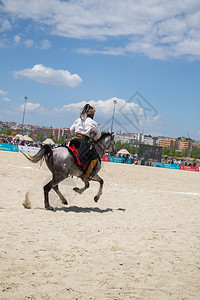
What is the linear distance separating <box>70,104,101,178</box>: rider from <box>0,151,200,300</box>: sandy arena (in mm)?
1397

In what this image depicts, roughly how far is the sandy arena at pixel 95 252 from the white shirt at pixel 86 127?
2112 mm

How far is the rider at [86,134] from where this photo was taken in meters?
7.91

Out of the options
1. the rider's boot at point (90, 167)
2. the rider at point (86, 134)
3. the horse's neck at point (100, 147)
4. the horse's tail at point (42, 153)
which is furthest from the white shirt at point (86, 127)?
the horse's tail at point (42, 153)

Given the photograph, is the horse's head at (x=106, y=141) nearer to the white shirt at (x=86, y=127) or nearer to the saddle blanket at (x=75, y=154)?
the white shirt at (x=86, y=127)

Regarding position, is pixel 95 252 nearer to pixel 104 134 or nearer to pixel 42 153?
pixel 42 153

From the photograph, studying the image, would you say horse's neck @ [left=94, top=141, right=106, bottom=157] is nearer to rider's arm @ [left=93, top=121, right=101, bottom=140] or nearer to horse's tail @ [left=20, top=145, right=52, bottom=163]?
rider's arm @ [left=93, top=121, right=101, bottom=140]

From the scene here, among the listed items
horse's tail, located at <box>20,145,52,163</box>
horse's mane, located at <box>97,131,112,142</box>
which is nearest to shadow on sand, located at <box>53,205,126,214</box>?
horse's tail, located at <box>20,145,52,163</box>

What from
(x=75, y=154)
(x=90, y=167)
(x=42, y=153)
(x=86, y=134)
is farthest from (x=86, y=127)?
(x=42, y=153)

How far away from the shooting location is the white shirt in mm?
8023

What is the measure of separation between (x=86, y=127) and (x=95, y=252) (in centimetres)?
383

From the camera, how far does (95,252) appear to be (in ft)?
16.3

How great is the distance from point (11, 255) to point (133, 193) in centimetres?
855

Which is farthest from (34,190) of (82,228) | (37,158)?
(82,228)

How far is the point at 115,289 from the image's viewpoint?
3697 millimetres
